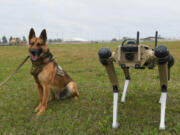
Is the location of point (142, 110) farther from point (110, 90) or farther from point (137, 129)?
point (110, 90)

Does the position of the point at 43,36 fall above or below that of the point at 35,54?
above

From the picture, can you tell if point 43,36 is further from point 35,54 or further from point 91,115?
point 91,115

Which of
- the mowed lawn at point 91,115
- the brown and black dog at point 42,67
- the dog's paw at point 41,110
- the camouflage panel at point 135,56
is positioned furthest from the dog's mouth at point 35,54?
the camouflage panel at point 135,56

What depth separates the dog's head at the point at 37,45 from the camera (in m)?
3.99

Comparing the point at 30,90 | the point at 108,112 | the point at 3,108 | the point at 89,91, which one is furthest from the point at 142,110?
the point at 30,90

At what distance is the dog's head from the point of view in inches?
157

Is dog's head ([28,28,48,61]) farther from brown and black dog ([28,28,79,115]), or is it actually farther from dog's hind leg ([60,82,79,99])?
dog's hind leg ([60,82,79,99])

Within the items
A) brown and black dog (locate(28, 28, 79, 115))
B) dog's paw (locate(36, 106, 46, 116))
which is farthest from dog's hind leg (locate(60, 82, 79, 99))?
dog's paw (locate(36, 106, 46, 116))

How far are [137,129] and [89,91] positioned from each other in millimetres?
2532

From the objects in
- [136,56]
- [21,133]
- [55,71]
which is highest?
[136,56]

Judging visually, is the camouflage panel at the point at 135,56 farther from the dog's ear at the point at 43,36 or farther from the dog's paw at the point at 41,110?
the dog's paw at the point at 41,110

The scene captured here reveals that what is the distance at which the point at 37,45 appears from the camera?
4.02 m

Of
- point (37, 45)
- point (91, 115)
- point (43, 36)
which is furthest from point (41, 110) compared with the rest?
point (43, 36)

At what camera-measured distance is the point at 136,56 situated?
283 centimetres
